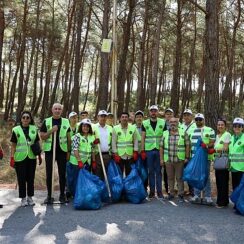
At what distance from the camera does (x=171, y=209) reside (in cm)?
722

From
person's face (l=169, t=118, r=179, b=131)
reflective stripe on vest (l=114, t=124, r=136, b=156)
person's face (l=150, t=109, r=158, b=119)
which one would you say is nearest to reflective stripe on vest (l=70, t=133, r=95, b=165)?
reflective stripe on vest (l=114, t=124, r=136, b=156)

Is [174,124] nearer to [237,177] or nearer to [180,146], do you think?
[180,146]

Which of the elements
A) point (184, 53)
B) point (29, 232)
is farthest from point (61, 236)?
point (184, 53)

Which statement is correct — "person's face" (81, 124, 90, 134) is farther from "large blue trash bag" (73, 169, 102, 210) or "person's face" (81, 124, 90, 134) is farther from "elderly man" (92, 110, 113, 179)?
"large blue trash bag" (73, 169, 102, 210)

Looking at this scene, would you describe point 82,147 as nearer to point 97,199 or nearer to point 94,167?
point 94,167

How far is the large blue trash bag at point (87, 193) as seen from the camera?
7.11 m

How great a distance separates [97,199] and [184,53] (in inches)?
1043

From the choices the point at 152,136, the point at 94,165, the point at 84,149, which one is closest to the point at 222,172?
the point at 152,136

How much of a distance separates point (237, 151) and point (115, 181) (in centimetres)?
244

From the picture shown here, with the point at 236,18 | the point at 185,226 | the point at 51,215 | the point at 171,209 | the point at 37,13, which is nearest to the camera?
the point at 185,226

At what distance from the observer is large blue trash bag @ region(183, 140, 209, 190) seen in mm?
7445

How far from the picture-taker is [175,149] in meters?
7.92

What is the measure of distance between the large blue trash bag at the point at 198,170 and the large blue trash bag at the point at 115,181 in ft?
4.28

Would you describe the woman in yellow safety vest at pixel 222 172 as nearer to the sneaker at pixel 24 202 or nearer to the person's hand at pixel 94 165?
the person's hand at pixel 94 165
